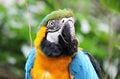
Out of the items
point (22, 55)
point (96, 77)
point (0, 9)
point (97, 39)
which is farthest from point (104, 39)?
point (96, 77)

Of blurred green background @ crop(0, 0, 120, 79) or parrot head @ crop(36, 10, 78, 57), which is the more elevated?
parrot head @ crop(36, 10, 78, 57)

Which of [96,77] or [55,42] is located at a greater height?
[55,42]

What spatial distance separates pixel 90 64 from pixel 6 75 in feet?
3.38

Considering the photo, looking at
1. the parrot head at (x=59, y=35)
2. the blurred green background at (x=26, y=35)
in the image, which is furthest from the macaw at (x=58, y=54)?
the blurred green background at (x=26, y=35)

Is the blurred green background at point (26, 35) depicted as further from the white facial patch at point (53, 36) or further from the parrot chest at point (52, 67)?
the white facial patch at point (53, 36)

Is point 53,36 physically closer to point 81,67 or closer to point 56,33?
point 56,33

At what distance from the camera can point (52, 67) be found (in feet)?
7.70

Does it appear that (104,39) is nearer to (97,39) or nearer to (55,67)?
(97,39)

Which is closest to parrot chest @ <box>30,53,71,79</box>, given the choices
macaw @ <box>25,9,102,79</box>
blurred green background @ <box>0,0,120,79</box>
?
macaw @ <box>25,9,102,79</box>

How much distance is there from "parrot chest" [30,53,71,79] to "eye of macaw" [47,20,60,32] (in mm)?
164

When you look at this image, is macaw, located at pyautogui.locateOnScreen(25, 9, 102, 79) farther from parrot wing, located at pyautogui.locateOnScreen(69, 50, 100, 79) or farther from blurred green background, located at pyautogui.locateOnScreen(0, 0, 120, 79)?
blurred green background, located at pyautogui.locateOnScreen(0, 0, 120, 79)

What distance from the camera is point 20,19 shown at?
12.4 feet

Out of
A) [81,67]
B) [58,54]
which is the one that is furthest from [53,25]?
[81,67]

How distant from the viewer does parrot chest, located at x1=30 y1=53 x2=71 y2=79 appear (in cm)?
234
